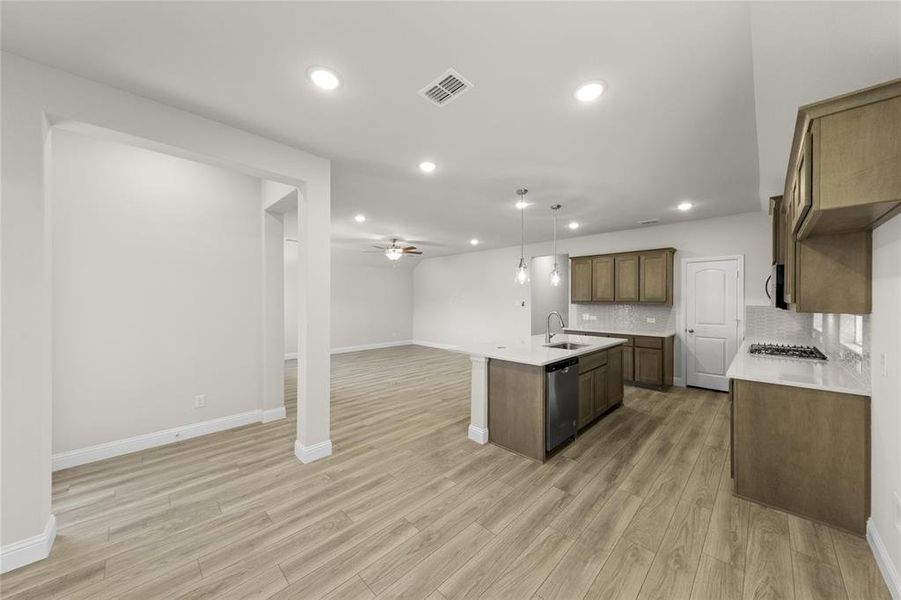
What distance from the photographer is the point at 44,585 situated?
5.47 ft

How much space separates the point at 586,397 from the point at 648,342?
2.29 metres

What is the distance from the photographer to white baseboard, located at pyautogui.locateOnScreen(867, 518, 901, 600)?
1574 mm

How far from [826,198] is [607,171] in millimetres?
2044

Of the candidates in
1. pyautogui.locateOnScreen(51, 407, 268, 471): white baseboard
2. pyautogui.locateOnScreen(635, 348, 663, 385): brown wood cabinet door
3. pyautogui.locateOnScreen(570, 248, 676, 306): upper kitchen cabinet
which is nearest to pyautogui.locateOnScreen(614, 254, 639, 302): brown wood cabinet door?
pyautogui.locateOnScreen(570, 248, 676, 306): upper kitchen cabinet

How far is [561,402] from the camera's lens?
3150 millimetres

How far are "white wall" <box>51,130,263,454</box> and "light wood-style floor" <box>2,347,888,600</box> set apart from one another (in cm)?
49

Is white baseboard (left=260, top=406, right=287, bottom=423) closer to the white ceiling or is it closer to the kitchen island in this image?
the kitchen island

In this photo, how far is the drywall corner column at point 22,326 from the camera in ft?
5.73

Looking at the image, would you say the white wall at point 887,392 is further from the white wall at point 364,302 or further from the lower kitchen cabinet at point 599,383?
the white wall at point 364,302

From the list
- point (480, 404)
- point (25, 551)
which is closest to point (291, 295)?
point (480, 404)

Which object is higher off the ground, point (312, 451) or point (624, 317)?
point (624, 317)

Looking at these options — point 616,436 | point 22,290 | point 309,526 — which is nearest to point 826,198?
point 616,436

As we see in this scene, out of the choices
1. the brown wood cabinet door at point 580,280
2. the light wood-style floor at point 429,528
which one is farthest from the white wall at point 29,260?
the brown wood cabinet door at point 580,280

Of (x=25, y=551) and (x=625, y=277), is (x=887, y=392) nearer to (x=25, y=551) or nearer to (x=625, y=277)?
(x=625, y=277)
